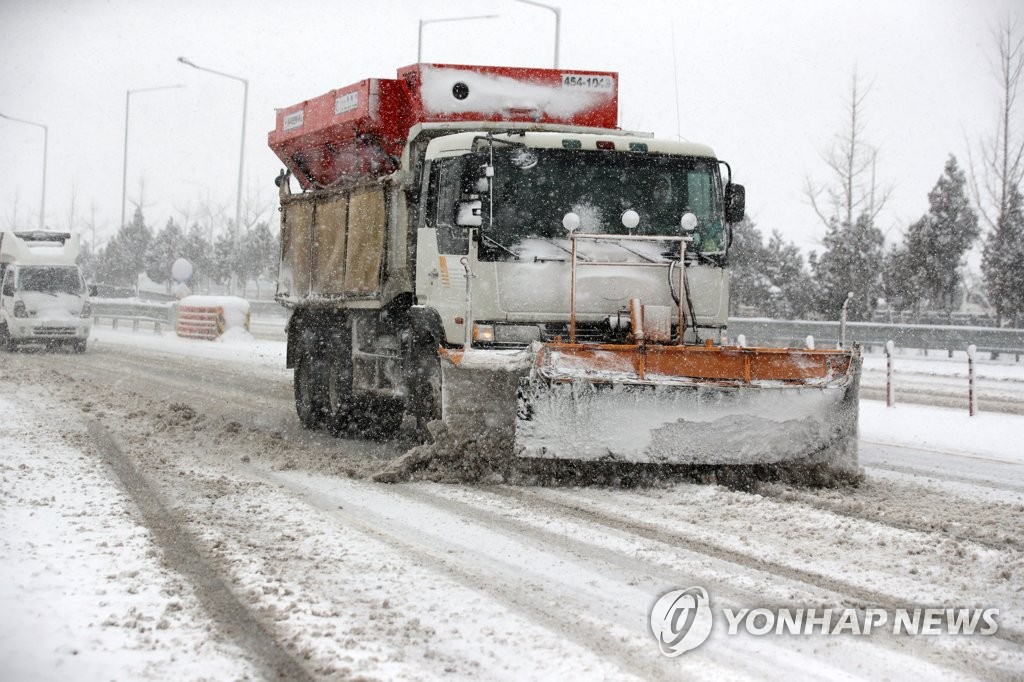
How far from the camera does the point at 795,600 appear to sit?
4609 millimetres

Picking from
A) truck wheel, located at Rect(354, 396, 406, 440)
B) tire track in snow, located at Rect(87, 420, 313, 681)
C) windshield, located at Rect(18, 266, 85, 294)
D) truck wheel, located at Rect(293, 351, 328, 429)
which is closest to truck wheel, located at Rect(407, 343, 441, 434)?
truck wheel, located at Rect(354, 396, 406, 440)

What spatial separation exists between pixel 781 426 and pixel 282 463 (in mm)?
3865

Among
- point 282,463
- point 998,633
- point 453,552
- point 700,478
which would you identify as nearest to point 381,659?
point 453,552

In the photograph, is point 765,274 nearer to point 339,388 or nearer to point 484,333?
point 339,388

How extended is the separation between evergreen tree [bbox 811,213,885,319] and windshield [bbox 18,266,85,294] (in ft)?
63.3

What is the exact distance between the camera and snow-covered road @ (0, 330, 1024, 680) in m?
3.92

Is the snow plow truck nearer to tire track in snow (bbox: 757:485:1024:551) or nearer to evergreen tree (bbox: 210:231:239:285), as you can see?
tire track in snow (bbox: 757:485:1024:551)

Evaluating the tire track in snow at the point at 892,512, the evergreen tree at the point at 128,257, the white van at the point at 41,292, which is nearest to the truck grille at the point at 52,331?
the white van at the point at 41,292

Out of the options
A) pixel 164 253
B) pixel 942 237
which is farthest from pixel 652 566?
pixel 164 253

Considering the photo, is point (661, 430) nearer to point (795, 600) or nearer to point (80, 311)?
point (795, 600)

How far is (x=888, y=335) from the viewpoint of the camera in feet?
80.5

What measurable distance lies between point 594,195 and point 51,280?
755 inches

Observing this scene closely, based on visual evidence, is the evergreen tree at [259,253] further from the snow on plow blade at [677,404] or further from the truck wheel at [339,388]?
the snow on plow blade at [677,404]

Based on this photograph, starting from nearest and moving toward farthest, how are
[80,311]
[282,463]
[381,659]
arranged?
1. [381,659]
2. [282,463]
3. [80,311]
